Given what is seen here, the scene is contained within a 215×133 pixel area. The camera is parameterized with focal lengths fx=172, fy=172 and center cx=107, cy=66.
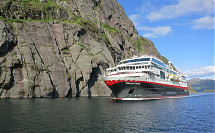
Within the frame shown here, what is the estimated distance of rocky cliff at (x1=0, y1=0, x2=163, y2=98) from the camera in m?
59.6

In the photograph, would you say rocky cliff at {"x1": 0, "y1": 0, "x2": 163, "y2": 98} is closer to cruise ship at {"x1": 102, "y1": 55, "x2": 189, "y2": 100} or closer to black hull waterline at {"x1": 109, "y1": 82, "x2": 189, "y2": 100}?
cruise ship at {"x1": 102, "y1": 55, "x2": 189, "y2": 100}

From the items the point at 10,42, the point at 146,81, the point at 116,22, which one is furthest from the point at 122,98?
the point at 116,22

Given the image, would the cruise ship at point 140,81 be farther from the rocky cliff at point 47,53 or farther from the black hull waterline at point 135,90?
the rocky cliff at point 47,53

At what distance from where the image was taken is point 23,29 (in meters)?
67.3

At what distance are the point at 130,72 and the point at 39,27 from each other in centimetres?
4363

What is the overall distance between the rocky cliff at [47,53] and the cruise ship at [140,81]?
850 inches

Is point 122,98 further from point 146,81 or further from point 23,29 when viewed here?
point 23,29

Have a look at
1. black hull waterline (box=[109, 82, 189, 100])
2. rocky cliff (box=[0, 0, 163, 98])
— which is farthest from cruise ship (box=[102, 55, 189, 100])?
rocky cliff (box=[0, 0, 163, 98])

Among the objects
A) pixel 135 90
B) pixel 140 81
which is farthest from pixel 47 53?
pixel 140 81

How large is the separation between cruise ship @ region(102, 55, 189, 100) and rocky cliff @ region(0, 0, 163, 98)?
70.8 ft

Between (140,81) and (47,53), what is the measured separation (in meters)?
40.3

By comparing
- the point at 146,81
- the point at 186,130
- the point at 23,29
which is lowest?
the point at 186,130

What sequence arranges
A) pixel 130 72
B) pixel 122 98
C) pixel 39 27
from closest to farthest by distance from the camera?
pixel 122 98 < pixel 130 72 < pixel 39 27

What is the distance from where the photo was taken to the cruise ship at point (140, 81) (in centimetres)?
4900
